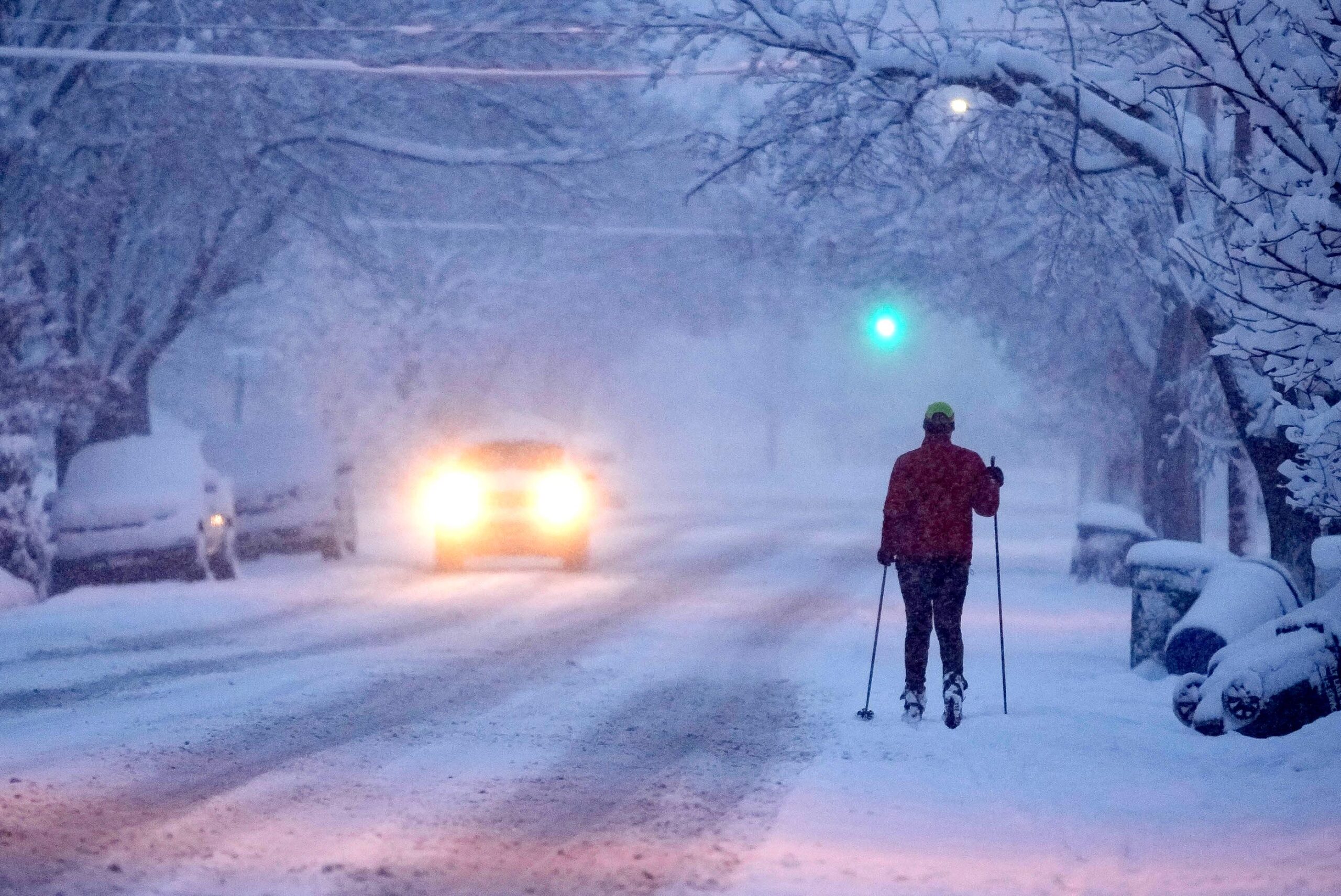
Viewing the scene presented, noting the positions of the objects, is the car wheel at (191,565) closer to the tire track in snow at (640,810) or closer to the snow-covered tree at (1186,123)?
the snow-covered tree at (1186,123)

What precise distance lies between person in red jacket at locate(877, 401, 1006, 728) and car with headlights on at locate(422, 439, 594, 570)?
13.7 metres

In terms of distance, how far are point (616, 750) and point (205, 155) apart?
586 inches

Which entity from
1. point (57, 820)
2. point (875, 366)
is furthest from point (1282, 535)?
point (875, 366)

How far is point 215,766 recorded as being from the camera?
9391 mm

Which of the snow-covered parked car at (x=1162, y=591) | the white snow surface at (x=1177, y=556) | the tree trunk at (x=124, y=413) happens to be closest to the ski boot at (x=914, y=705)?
the snow-covered parked car at (x=1162, y=591)

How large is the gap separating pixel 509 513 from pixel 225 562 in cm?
393

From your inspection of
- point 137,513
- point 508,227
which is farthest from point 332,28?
point 508,227

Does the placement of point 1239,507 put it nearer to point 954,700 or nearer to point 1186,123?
point 1186,123

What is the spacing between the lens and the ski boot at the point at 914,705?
11.0 meters

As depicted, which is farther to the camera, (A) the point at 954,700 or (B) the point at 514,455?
(B) the point at 514,455

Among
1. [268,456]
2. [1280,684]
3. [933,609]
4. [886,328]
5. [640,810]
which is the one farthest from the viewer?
[268,456]

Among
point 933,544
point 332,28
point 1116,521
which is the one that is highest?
point 332,28

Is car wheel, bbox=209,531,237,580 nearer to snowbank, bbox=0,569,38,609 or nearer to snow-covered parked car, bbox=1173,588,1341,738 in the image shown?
snowbank, bbox=0,569,38,609

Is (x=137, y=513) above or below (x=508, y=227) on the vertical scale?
below
